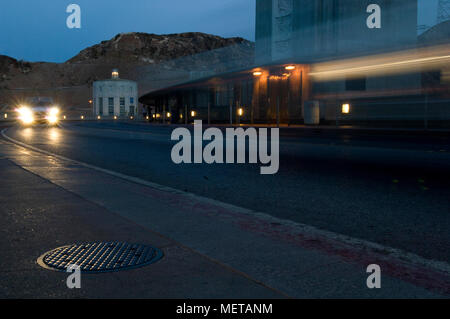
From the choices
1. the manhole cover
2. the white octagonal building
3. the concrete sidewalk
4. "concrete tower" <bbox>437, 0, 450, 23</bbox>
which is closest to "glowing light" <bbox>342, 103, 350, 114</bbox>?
the concrete sidewalk

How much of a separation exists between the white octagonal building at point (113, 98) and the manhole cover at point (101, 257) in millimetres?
106020

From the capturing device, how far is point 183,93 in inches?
1700

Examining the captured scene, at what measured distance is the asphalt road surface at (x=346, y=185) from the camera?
546 centimetres

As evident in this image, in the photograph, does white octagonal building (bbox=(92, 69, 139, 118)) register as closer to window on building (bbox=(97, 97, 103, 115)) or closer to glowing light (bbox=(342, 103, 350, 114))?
window on building (bbox=(97, 97, 103, 115))

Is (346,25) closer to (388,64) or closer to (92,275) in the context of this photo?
(388,64)

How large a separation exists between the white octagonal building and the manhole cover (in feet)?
348

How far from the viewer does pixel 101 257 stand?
4070 millimetres

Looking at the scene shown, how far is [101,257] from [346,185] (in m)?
5.56

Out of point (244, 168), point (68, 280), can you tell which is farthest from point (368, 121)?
point (68, 280)

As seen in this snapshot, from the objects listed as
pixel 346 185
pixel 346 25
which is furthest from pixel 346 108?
pixel 346 25

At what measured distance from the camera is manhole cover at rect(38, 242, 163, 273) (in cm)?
380

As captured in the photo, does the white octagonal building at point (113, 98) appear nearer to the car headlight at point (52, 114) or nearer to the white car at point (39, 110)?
the car headlight at point (52, 114)
